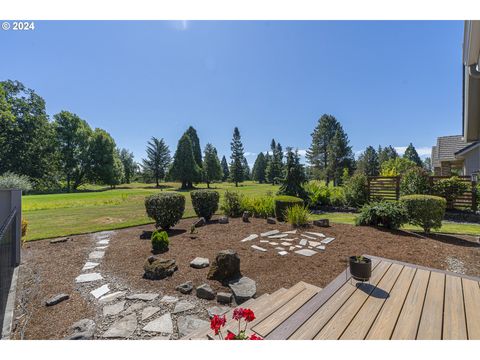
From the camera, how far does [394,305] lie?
2.01 m

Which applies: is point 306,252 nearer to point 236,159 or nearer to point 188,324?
point 188,324

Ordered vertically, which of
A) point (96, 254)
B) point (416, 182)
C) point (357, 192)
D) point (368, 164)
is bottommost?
point (96, 254)

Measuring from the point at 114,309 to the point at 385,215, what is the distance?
684cm

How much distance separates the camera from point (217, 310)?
2570 mm

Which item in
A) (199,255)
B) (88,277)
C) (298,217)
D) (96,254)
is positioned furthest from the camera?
(298,217)

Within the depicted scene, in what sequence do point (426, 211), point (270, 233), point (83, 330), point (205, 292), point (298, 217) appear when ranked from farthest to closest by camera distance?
point (298, 217)
point (270, 233)
point (426, 211)
point (205, 292)
point (83, 330)

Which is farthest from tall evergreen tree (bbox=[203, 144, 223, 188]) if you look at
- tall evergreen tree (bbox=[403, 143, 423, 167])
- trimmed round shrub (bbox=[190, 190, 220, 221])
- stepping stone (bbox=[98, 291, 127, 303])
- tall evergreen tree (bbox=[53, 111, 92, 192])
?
tall evergreen tree (bbox=[403, 143, 423, 167])

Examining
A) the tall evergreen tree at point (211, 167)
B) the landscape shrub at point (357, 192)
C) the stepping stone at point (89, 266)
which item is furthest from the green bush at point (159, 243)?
the tall evergreen tree at point (211, 167)

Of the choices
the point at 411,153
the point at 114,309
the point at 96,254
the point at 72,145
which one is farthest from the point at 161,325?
the point at 411,153

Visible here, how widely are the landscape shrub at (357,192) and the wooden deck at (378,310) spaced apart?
925 cm

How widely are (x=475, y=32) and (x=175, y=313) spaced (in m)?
6.02

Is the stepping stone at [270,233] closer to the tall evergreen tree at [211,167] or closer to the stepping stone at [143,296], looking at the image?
the stepping stone at [143,296]
